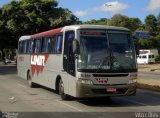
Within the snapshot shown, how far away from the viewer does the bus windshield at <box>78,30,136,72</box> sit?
14.4 meters

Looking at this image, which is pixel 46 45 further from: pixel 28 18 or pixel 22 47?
pixel 28 18

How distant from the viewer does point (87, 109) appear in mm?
13711

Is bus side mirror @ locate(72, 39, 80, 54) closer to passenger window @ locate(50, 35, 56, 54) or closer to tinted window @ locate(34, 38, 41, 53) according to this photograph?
passenger window @ locate(50, 35, 56, 54)

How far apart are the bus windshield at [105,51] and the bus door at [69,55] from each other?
22.5 inches

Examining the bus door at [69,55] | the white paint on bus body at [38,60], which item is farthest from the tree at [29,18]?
the bus door at [69,55]

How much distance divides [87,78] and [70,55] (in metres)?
1.40

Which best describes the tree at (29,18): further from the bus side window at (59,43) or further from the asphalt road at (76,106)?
the asphalt road at (76,106)

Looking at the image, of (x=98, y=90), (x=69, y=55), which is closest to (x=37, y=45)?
(x=69, y=55)

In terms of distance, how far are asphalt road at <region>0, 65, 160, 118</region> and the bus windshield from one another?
138cm

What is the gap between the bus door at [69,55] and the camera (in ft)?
49.3

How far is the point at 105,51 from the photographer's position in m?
14.6

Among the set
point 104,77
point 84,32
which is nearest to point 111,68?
point 104,77

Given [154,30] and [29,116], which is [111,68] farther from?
[154,30]

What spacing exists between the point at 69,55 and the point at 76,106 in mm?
2000
